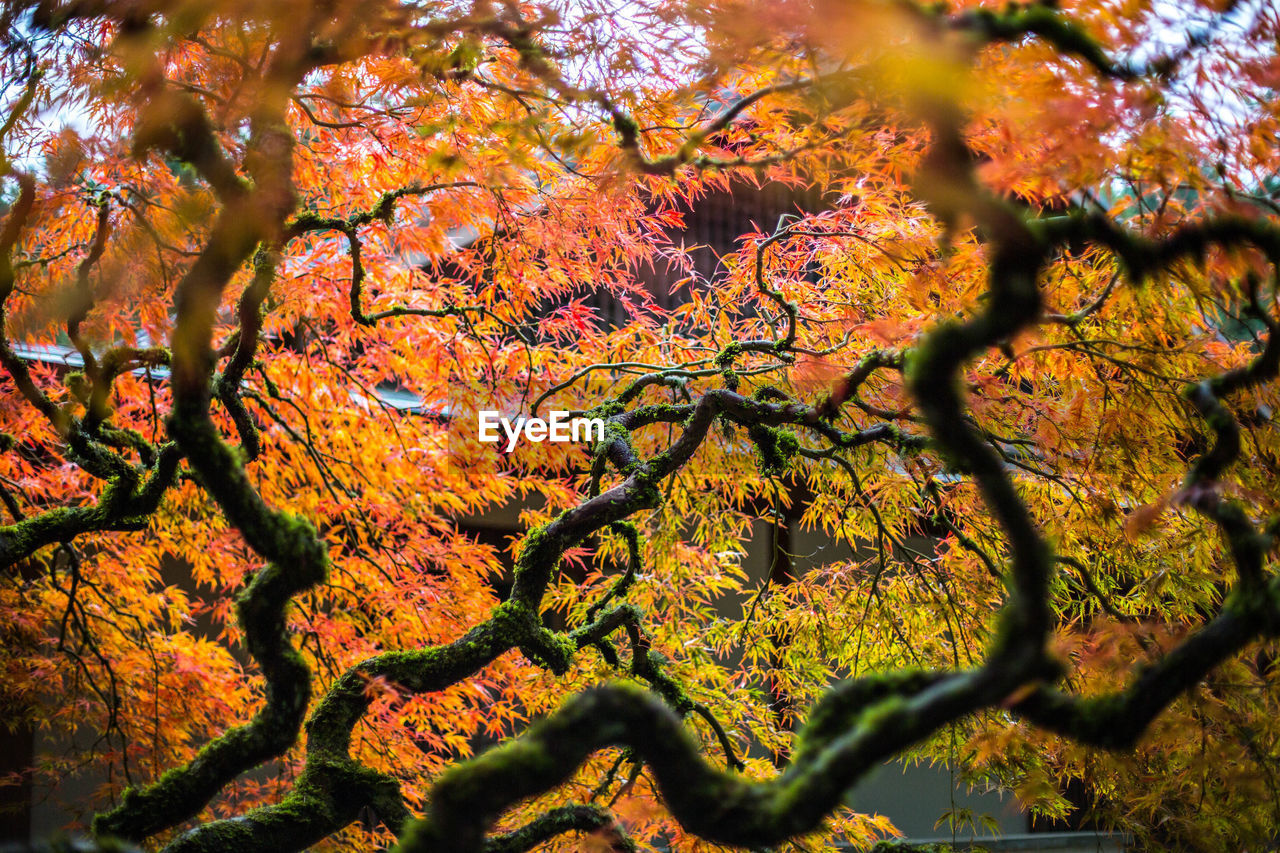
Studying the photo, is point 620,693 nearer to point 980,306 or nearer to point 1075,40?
point 1075,40

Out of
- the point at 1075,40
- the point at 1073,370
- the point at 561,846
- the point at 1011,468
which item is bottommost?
the point at 561,846

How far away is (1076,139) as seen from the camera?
1.88m

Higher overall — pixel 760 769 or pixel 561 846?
pixel 561 846

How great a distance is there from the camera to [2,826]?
4.35m

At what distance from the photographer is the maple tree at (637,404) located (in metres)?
1.38

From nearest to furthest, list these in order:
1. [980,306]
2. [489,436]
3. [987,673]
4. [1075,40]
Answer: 1. [987,673]
2. [1075,40]
3. [980,306]
4. [489,436]

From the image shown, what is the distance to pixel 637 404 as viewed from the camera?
3.83 m

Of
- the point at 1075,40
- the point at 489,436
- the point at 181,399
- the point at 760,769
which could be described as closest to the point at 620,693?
the point at 181,399

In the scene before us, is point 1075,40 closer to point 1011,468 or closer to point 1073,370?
point 1073,370

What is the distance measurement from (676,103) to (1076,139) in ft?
4.02

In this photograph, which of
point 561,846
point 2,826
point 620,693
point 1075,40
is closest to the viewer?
point 620,693

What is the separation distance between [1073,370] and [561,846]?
2.22m

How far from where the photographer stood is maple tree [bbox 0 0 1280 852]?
138 centimetres

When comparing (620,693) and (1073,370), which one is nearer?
(620,693)
